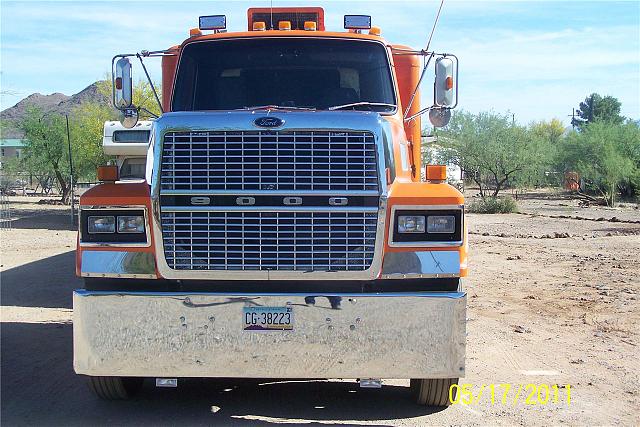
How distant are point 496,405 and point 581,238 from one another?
16014 millimetres

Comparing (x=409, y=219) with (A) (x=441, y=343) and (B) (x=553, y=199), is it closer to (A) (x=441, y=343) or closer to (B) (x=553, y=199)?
(A) (x=441, y=343)

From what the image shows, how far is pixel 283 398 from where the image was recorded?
6.39 metres

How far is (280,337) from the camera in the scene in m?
5.14

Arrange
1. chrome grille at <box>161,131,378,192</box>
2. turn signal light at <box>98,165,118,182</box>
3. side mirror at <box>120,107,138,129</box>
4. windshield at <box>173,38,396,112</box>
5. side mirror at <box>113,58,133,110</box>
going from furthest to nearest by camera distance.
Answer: side mirror at <box>120,107,138,129</box>
side mirror at <box>113,58,133,110</box>
windshield at <box>173,38,396,112</box>
turn signal light at <box>98,165,118,182</box>
chrome grille at <box>161,131,378,192</box>

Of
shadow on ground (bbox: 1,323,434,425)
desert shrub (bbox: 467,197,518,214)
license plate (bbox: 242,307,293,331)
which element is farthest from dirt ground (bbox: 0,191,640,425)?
desert shrub (bbox: 467,197,518,214)

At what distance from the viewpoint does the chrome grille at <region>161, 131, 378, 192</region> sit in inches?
210

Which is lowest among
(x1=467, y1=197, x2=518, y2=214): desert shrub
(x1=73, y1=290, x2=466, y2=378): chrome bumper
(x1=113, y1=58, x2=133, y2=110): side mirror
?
(x1=467, y1=197, x2=518, y2=214): desert shrub

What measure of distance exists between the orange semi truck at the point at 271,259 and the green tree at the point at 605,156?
38.3 meters

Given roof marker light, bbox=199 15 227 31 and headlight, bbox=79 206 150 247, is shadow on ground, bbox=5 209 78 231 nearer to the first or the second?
roof marker light, bbox=199 15 227 31

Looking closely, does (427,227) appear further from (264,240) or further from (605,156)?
(605,156)

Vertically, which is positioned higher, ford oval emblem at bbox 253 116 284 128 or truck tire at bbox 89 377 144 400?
ford oval emblem at bbox 253 116 284 128
